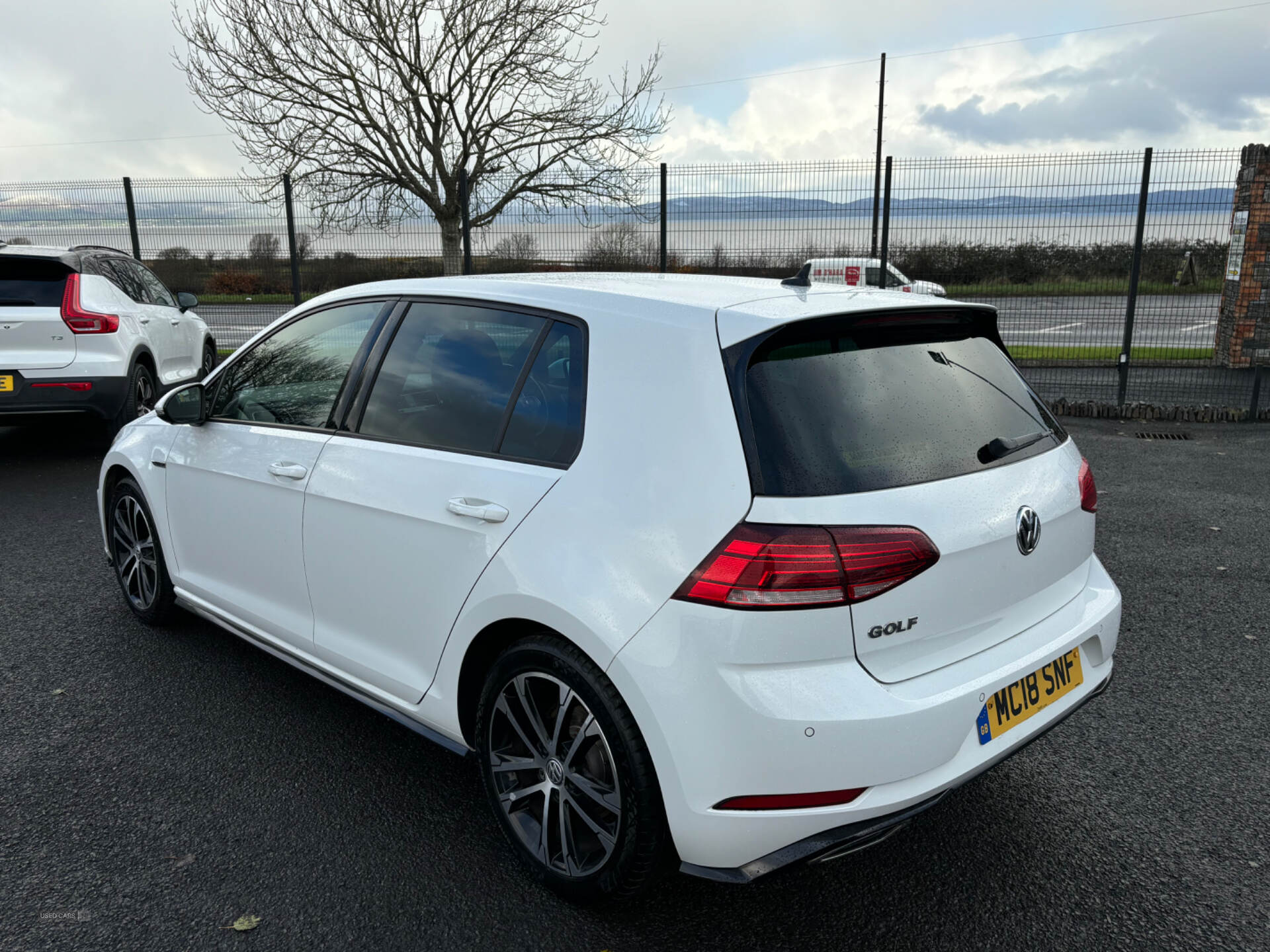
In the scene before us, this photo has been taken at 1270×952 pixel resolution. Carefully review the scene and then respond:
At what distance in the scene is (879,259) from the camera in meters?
11.4

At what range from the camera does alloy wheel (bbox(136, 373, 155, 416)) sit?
8188 millimetres

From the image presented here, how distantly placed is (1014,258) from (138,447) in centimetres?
988

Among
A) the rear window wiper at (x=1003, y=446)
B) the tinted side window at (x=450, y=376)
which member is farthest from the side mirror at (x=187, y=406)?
the rear window wiper at (x=1003, y=446)

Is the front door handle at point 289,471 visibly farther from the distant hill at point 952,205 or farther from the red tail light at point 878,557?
the distant hill at point 952,205

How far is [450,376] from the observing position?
9.62 ft

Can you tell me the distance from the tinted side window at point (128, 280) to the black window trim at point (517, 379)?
6555mm

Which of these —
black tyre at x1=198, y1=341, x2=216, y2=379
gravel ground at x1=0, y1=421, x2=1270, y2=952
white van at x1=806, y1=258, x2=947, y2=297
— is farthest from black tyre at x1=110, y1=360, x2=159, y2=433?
white van at x1=806, y1=258, x2=947, y2=297

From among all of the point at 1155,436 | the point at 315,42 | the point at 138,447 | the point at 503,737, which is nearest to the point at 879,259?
the point at 1155,436

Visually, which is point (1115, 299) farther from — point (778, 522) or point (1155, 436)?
point (778, 522)

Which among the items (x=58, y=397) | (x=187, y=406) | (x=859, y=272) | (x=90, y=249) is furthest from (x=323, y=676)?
(x=859, y=272)

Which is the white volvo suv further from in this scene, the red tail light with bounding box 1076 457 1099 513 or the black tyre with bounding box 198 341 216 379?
the red tail light with bounding box 1076 457 1099 513

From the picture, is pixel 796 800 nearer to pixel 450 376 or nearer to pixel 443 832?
pixel 443 832

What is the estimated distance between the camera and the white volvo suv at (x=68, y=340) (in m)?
7.38

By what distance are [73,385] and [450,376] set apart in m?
6.01
